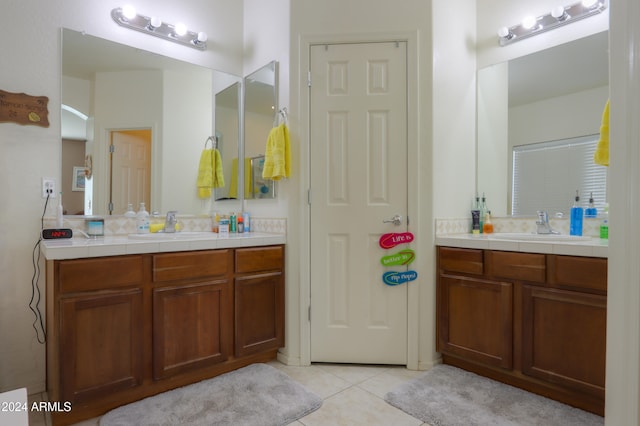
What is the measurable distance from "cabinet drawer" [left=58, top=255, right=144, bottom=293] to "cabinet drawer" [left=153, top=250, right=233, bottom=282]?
0.33 ft

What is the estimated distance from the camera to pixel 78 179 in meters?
2.20

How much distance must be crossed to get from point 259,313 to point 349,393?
75 centimetres

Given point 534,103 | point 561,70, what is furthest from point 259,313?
point 561,70

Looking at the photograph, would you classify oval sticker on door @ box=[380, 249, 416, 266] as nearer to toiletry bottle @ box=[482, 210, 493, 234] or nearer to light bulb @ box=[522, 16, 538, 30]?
toiletry bottle @ box=[482, 210, 493, 234]

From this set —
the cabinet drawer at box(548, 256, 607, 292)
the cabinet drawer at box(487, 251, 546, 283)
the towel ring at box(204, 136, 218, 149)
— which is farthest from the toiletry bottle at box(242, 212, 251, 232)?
the cabinet drawer at box(548, 256, 607, 292)

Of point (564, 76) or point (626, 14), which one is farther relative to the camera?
point (564, 76)

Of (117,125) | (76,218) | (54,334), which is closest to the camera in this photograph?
(54,334)

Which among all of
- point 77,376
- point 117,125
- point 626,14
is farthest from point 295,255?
point 626,14

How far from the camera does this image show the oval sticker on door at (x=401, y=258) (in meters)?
2.33

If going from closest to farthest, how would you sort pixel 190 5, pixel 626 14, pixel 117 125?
pixel 626 14
pixel 117 125
pixel 190 5

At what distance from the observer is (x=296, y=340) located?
95.4 inches

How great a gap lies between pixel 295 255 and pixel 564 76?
2209mm

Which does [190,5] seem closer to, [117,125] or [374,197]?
[117,125]

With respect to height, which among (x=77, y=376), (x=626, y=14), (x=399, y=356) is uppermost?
(x=626, y=14)
